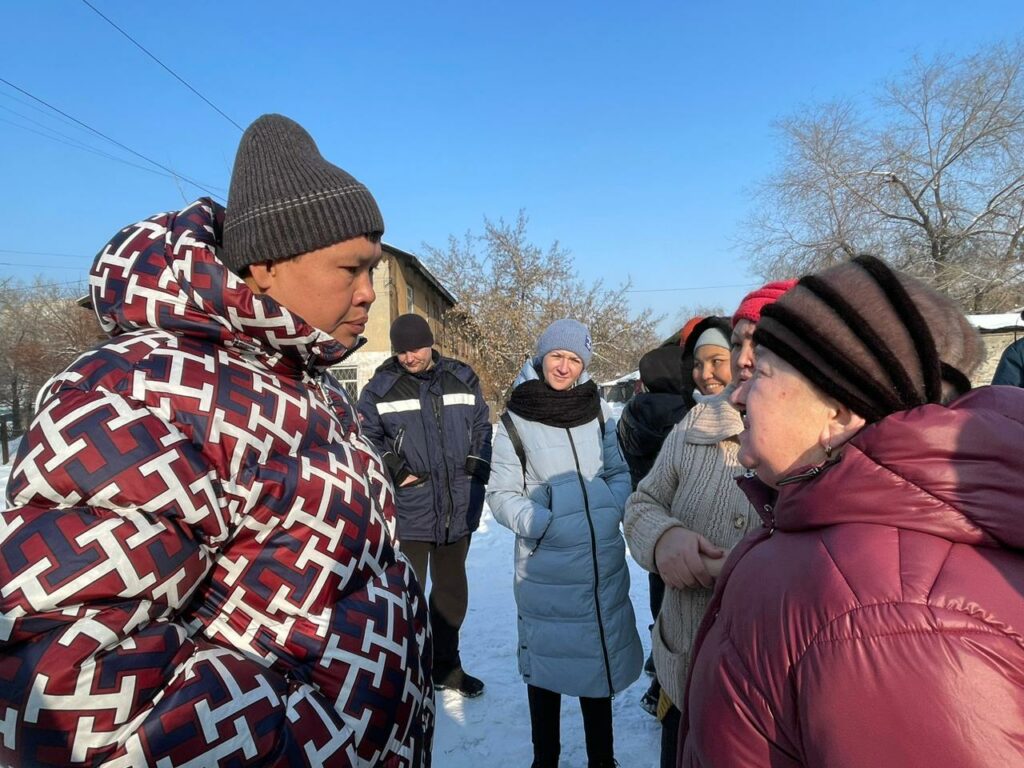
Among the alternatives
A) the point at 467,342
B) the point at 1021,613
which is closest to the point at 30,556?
the point at 1021,613

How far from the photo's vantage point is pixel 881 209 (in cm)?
2128

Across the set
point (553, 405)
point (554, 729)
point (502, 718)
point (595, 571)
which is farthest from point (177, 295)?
point (502, 718)

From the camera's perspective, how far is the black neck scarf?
287cm

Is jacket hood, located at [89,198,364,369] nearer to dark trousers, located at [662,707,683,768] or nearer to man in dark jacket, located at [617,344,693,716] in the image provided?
dark trousers, located at [662,707,683,768]

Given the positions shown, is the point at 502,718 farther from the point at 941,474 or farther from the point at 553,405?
the point at 941,474

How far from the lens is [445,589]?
12.3 ft

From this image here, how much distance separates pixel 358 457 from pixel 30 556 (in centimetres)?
60

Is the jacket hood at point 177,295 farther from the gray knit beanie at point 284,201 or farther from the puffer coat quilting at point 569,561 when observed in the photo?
the puffer coat quilting at point 569,561

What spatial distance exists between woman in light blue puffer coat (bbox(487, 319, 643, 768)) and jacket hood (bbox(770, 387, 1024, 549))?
6.19 feet

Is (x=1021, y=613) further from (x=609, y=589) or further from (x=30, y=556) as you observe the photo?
(x=609, y=589)

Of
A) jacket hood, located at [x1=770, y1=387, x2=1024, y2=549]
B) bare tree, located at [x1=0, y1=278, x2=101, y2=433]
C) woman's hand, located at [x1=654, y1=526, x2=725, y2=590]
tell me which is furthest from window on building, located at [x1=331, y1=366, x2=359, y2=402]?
jacket hood, located at [x1=770, y1=387, x2=1024, y2=549]

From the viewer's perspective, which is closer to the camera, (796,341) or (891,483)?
(891,483)

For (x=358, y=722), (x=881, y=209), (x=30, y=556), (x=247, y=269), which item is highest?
(x=881, y=209)

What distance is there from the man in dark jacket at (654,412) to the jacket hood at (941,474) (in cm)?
262
